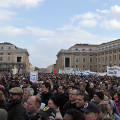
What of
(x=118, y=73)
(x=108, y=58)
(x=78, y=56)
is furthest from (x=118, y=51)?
(x=118, y=73)

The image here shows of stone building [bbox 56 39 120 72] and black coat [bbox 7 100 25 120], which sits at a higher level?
stone building [bbox 56 39 120 72]

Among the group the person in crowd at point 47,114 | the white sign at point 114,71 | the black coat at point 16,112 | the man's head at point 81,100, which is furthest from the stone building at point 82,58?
the person in crowd at point 47,114

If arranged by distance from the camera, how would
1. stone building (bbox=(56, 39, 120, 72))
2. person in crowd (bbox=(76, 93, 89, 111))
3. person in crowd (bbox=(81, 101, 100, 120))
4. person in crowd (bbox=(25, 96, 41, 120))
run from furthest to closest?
1. stone building (bbox=(56, 39, 120, 72))
2. person in crowd (bbox=(76, 93, 89, 111))
3. person in crowd (bbox=(25, 96, 41, 120))
4. person in crowd (bbox=(81, 101, 100, 120))

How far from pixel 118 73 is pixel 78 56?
188 ft

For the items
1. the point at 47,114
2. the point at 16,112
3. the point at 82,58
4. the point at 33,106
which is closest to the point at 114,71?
the point at 33,106

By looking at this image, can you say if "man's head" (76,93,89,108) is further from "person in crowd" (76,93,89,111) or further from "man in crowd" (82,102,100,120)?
"man in crowd" (82,102,100,120)

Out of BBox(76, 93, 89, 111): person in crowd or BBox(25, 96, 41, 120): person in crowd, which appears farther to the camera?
BBox(76, 93, 89, 111): person in crowd

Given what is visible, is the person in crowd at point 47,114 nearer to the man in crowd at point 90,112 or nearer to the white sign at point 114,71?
the man in crowd at point 90,112

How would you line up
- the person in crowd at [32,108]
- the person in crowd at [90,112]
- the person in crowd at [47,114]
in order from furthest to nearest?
the person in crowd at [32,108] → the person in crowd at [90,112] → the person in crowd at [47,114]

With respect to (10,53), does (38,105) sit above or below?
below

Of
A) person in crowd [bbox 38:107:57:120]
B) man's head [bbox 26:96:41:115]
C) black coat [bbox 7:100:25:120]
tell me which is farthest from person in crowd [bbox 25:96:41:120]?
person in crowd [bbox 38:107:57:120]

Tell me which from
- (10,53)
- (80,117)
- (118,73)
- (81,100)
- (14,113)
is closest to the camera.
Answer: (80,117)

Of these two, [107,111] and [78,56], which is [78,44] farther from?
[107,111]

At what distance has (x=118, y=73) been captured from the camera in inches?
961
